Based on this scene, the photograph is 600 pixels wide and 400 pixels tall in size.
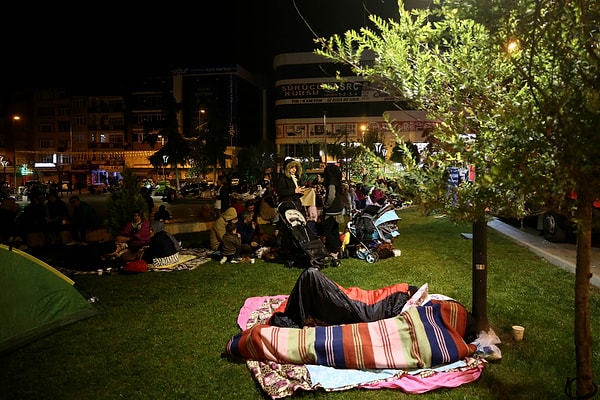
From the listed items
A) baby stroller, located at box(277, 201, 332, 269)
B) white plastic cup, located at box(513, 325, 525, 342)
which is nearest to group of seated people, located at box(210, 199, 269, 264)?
baby stroller, located at box(277, 201, 332, 269)

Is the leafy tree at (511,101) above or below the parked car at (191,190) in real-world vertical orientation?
above

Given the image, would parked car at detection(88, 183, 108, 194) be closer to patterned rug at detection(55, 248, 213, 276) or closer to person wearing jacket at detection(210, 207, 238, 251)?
person wearing jacket at detection(210, 207, 238, 251)

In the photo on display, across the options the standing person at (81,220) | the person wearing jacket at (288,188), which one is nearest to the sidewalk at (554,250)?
the person wearing jacket at (288,188)

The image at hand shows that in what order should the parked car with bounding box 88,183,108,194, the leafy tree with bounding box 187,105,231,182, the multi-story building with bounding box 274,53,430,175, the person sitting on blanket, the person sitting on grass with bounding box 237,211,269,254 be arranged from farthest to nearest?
the multi-story building with bounding box 274,53,430,175 < the parked car with bounding box 88,183,108,194 < the leafy tree with bounding box 187,105,231,182 < the person sitting on grass with bounding box 237,211,269,254 < the person sitting on blanket

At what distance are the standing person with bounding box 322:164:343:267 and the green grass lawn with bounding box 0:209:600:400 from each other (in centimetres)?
54

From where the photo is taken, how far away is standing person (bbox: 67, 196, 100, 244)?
12594 mm

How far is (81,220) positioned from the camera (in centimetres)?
1263

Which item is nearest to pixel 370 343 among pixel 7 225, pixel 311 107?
pixel 7 225

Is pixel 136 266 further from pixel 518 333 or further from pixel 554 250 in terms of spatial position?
pixel 554 250

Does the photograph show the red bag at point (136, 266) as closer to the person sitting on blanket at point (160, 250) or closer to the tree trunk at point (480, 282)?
the person sitting on blanket at point (160, 250)

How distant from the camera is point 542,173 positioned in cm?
277

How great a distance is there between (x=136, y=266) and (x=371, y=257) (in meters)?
4.89

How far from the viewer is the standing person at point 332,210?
10.3 metres

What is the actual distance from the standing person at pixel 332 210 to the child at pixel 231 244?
200 centimetres
